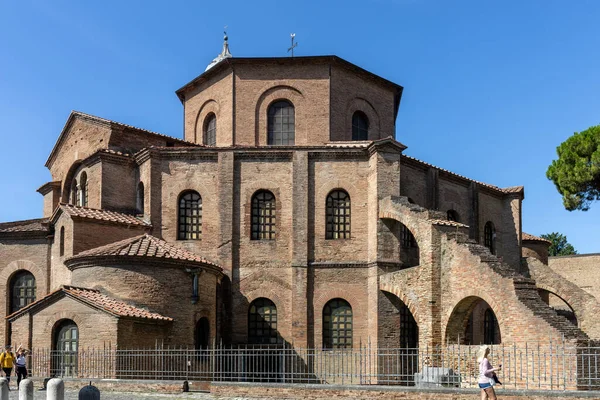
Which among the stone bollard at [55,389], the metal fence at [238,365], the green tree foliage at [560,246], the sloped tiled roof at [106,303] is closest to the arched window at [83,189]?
the sloped tiled roof at [106,303]

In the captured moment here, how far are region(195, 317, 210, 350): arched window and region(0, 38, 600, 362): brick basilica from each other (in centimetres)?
6

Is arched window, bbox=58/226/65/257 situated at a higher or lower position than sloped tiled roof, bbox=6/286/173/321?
higher

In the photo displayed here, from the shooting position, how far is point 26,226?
25922 mm

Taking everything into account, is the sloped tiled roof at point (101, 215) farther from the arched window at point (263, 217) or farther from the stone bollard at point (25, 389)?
the stone bollard at point (25, 389)

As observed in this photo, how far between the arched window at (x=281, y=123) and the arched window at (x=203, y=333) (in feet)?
25.7

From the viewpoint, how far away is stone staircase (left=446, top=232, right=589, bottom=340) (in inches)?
717

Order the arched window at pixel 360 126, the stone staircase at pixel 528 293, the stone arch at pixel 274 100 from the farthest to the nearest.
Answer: the arched window at pixel 360 126 → the stone arch at pixel 274 100 → the stone staircase at pixel 528 293

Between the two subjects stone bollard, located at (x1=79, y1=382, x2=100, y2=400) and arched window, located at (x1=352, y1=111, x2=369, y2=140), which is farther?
arched window, located at (x1=352, y1=111, x2=369, y2=140)

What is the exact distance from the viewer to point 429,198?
26.5m

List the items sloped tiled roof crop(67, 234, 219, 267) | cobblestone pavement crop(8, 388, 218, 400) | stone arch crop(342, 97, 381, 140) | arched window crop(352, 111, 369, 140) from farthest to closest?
1. arched window crop(352, 111, 369, 140)
2. stone arch crop(342, 97, 381, 140)
3. sloped tiled roof crop(67, 234, 219, 267)
4. cobblestone pavement crop(8, 388, 218, 400)

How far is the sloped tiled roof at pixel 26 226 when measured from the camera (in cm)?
2536

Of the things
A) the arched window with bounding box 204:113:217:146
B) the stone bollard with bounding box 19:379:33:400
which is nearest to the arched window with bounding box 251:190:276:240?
the arched window with bounding box 204:113:217:146

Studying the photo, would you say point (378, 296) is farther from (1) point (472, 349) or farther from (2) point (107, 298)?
(2) point (107, 298)

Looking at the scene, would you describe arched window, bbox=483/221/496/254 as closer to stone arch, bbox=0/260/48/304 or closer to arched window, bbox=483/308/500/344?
arched window, bbox=483/308/500/344
